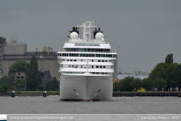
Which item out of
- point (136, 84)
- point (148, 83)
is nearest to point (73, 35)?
point (136, 84)

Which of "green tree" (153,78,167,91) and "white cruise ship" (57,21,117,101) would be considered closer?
"white cruise ship" (57,21,117,101)

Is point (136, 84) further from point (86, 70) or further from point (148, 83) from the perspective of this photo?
point (86, 70)

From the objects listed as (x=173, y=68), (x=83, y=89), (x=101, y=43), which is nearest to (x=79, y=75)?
(x=83, y=89)

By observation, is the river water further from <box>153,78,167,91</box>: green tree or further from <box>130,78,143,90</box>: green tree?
<box>130,78,143,90</box>: green tree

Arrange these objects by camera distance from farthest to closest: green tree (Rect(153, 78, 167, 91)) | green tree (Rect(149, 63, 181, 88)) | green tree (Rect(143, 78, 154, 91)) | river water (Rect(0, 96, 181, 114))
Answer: green tree (Rect(143, 78, 154, 91))
green tree (Rect(149, 63, 181, 88))
green tree (Rect(153, 78, 167, 91))
river water (Rect(0, 96, 181, 114))

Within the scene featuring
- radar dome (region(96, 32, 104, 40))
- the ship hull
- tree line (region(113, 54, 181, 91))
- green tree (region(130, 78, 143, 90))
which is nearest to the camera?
the ship hull

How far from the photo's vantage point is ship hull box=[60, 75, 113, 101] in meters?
92.3

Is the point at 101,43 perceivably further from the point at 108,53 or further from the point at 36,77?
the point at 36,77

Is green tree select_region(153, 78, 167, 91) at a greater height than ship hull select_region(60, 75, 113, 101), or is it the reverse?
green tree select_region(153, 78, 167, 91)

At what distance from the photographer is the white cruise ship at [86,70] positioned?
92.6 metres

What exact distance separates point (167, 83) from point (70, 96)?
97701 mm

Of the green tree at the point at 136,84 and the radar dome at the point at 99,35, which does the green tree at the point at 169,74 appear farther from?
the radar dome at the point at 99,35

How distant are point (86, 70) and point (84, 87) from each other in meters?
3.12

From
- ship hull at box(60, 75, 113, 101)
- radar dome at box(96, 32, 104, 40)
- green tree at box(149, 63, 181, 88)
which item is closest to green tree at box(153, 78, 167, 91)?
green tree at box(149, 63, 181, 88)
